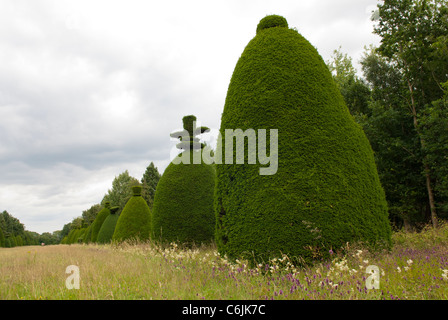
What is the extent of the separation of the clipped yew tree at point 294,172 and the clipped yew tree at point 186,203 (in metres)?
3.83

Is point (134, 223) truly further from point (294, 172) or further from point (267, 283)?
point (267, 283)

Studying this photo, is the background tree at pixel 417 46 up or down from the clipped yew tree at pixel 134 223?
up

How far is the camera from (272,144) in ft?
17.3

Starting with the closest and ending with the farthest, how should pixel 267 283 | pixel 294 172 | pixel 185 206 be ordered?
1. pixel 267 283
2. pixel 294 172
3. pixel 185 206

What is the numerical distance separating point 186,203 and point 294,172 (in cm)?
541

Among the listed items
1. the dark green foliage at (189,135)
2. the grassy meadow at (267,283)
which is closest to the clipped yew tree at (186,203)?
the dark green foliage at (189,135)

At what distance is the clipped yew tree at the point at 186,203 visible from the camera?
9461mm

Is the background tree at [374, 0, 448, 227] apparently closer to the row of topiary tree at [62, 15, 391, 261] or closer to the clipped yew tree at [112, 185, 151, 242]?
the row of topiary tree at [62, 15, 391, 261]

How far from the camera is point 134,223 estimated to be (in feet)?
46.5

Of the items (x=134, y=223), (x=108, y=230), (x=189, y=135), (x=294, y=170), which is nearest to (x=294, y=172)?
(x=294, y=170)

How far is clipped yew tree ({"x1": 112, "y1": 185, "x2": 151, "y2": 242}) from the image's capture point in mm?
13969

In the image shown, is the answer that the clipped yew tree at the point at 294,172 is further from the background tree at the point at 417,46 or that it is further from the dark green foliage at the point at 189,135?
the background tree at the point at 417,46
